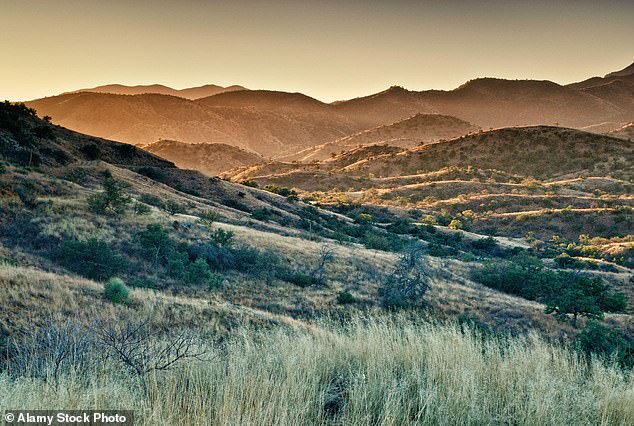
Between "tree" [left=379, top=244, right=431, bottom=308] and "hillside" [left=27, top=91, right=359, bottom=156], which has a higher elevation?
"hillside" [left=27, top=91, right=359, bottom=156]

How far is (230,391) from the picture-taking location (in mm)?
4016

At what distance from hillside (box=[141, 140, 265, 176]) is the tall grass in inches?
4552

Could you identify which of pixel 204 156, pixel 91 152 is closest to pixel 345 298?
pixel 91 152

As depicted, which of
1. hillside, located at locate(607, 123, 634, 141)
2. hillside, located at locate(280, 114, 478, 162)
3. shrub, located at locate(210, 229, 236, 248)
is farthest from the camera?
hillside, located at locate(280, 114, 478, 162)

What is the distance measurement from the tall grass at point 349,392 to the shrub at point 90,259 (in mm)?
17048

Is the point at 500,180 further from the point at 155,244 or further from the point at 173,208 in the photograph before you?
the point at 155,244

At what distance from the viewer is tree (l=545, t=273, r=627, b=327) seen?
20906 millimetres

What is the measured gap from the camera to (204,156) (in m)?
124

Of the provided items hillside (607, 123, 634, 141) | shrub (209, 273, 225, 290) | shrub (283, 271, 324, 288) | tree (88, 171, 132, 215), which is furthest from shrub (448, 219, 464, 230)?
hillside (607, 123, 634, 141)

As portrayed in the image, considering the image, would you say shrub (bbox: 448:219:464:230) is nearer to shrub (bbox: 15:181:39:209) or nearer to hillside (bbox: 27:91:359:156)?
shrub (bbox: 15:181:39:209)

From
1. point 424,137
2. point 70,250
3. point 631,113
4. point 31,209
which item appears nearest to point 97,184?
point 31,209

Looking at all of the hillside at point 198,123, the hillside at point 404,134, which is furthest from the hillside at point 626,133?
the hillside at point 198,123

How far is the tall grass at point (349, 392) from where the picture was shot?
3590 mm

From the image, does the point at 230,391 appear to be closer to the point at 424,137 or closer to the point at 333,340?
the point at 333,340
